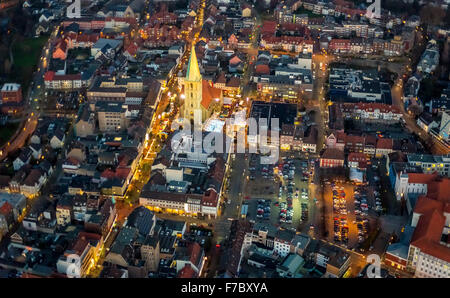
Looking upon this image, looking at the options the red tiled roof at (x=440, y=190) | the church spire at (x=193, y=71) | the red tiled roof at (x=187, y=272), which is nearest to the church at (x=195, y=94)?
the church spire at (x=193, y=71)

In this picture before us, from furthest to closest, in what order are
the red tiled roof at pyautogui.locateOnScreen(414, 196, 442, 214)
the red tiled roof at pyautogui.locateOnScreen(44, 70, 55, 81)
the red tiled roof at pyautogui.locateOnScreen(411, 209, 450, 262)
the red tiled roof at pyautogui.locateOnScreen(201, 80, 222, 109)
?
the red tiled roof at pyautogui.locateOnScreen(44, 70, 55, 81) < the red tiled roof at pyautogui.locateOnScreen(201, 80, 222, 109) < the red tiled roof at pyautogui.locateOnScreen(414, 196, 442, 214) < the red tiled roof at pyautogui.locateOnScreen(411, 209, 450, 262)

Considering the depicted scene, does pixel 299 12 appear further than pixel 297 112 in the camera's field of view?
Yes

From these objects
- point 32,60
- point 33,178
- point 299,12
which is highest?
point 299,12

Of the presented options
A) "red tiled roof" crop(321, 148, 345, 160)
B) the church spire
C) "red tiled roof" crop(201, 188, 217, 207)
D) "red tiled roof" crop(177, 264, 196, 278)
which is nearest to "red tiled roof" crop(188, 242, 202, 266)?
"red tiled roof" crop(177, 264, 196, 278)

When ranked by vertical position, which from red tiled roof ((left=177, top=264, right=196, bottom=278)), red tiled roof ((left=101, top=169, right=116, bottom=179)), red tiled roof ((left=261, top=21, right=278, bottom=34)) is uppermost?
red tiled roof ((left=261, top=21, right=278, bottom=34))

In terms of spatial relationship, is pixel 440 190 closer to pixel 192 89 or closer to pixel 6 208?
pixel 192 89

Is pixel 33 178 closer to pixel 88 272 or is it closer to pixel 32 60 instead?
pixel 88 272

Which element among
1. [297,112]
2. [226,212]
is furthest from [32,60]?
[226,212]

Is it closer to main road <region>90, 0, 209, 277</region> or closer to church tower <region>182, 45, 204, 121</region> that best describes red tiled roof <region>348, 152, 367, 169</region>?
church tower <region>182, 45, 204, 121</region>
